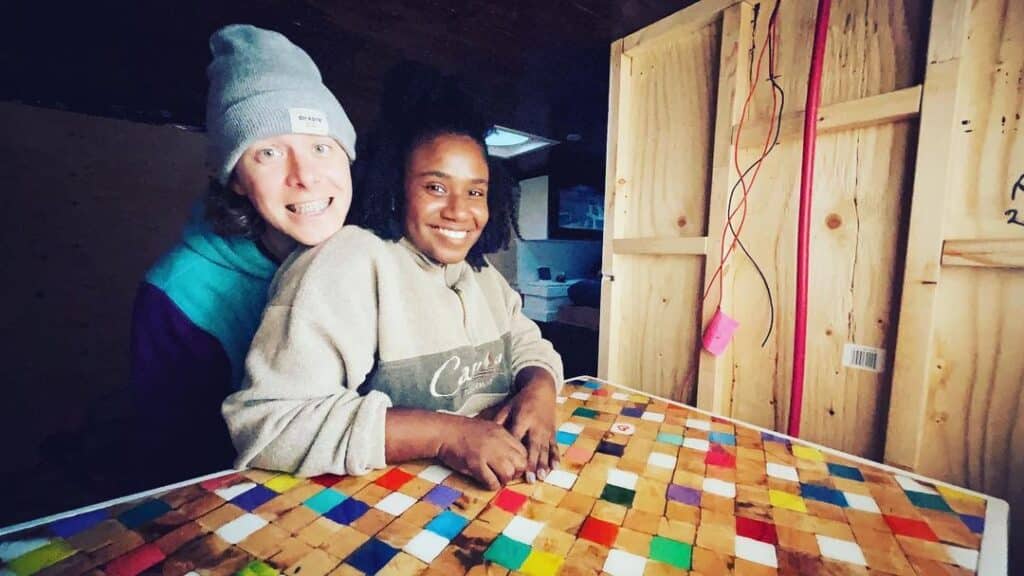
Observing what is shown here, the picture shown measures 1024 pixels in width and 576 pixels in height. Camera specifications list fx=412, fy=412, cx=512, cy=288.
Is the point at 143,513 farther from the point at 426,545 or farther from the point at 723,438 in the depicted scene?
the point at 723,438

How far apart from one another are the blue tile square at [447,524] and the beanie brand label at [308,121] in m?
0.71

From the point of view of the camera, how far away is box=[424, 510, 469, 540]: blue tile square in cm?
51

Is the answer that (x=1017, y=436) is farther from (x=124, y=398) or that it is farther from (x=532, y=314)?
(x=532, y=314)

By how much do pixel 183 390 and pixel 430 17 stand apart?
46.0 inches

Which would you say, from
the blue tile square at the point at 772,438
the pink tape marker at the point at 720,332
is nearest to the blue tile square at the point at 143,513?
the blue tile square at the point at 772,438

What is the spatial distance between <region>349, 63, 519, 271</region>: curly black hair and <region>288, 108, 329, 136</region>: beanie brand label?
114 mm

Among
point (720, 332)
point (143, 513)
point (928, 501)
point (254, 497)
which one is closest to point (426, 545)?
point (254, 497)

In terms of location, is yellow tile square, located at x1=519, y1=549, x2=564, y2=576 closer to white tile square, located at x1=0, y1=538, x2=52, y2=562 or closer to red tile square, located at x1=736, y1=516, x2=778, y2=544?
red tile square, located at x1=736, y1=516, x2=778, y2=544

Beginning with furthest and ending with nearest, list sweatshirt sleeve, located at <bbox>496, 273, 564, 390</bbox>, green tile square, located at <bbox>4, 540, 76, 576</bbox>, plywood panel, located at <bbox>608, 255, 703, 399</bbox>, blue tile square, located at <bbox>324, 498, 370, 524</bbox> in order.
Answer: plywood panel, located at <bbox>608, 255, 703, 399</bbox> < sweatshirt sleeve, located at <bbox>496, 273, 564, 390</bbox> < blue tile square, located at <bbox>324, 498, 370, 524</bbox> < green tile square, located at <bbox>4, 540, 76, 576</bbox>

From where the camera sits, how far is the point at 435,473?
650 millimetres

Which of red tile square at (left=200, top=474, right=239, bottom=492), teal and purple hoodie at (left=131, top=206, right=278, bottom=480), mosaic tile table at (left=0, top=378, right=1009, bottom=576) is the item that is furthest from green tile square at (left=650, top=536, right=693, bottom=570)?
teal and purple hoodie at (left=131, top=206, right=278, bottom=480)

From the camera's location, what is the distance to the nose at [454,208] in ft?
2.76

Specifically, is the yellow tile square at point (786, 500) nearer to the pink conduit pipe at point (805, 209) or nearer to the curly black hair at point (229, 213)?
the pink conduit pipe at point (805, 209)

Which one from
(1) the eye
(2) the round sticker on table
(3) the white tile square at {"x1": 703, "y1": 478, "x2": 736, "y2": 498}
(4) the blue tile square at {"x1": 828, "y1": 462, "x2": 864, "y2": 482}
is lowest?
(4) the blue tile square at {"x1": 828, "y1": 462, "x2": 864, "y2": 482}
